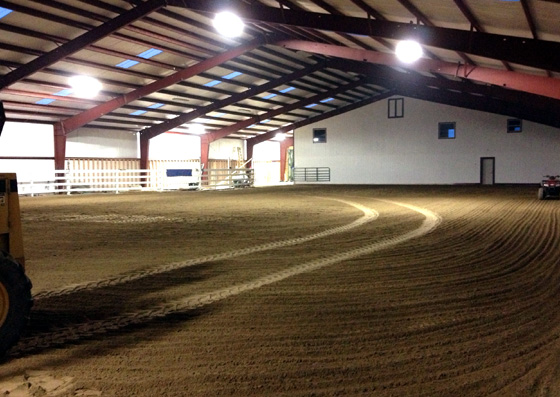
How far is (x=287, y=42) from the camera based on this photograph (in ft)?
71.4

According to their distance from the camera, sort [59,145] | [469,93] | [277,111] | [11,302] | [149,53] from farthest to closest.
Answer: [277,111] → [469,93] → [59,145] → [149,53] → [11,302]

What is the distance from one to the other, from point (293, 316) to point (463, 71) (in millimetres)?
15527

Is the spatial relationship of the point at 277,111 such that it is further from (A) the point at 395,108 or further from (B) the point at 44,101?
(B) the point at 44,101

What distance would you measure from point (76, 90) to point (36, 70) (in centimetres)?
400

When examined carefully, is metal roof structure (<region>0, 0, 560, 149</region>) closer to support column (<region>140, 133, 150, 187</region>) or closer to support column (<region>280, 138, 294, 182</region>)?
support column (<region>140, 133, 150, 187</region>)

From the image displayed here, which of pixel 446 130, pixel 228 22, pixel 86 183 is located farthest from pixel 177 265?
pixel 446 130

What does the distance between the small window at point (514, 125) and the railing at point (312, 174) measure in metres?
13.9

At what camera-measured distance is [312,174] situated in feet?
137

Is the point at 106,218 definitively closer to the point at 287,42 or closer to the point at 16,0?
the point at 16,0

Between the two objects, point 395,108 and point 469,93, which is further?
point 395,108

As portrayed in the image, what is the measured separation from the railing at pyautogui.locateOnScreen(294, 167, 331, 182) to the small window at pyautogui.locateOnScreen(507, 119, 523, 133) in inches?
547

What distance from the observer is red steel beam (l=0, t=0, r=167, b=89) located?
1822 centimetres

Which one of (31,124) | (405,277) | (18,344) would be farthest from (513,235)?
(31,124)

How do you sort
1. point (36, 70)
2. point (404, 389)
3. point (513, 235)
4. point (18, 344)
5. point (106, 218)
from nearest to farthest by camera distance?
point (404, 389), point (18, 344), point (513, 235), point (106, 218), point (36, 70)
